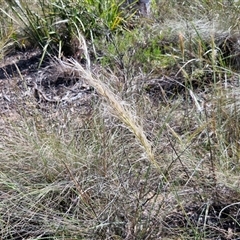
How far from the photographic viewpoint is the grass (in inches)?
93.1

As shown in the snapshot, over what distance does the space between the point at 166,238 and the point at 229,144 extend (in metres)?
0.67

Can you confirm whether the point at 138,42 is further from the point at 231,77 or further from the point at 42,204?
the point at 42,204

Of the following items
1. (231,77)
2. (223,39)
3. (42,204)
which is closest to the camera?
(42,204)

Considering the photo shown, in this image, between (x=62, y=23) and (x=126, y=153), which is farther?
(x=62, y=23)

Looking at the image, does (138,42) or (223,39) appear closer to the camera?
(223,39)

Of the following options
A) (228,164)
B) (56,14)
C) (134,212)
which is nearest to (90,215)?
(134,212)

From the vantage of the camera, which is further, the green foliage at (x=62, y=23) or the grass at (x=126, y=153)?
the green foliage at (x=62, y=23)

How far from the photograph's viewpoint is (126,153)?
2.74m

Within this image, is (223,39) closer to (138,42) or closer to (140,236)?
(138,42)

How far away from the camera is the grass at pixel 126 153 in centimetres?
237

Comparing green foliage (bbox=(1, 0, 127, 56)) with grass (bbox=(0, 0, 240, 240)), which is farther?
green foliage (bbox=(1, 0, 127, 56))

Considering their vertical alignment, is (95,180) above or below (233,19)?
above

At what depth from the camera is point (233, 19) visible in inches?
167

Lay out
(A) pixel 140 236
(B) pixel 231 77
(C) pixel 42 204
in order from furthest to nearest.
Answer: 1. (B) pixel 231 77
2. (C) pixel 42 204
3. (A) pixel 140 236
